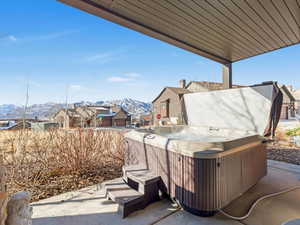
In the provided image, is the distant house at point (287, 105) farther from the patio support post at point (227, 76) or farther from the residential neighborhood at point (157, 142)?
the patio support post at point (227, 76)

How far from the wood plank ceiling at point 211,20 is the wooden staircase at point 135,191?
2062 mm

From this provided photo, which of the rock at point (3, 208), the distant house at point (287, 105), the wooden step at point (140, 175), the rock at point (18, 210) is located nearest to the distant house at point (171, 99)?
the distant house at point (287, 105)

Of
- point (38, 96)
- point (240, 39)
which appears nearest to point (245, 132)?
point (240, 39)

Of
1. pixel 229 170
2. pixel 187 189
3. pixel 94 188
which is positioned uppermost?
pixel 229 170

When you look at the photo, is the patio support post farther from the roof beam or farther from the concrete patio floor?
the concrete patio floor

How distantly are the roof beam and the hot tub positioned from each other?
128cm

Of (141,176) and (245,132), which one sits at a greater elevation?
(245,132)

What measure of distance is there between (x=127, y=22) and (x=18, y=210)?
219cm

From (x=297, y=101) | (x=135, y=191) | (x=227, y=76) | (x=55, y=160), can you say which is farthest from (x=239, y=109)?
(x=297, y=101)

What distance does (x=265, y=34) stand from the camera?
95.3 inches

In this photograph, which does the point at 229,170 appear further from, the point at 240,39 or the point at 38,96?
the point at 38,96

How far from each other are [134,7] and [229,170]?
7.24 feet

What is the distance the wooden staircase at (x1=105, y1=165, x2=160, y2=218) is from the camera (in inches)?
69.6

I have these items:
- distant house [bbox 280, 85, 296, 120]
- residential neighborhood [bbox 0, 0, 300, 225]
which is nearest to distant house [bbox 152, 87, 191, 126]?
distant house [bbox 280, 85, 296, 120]
